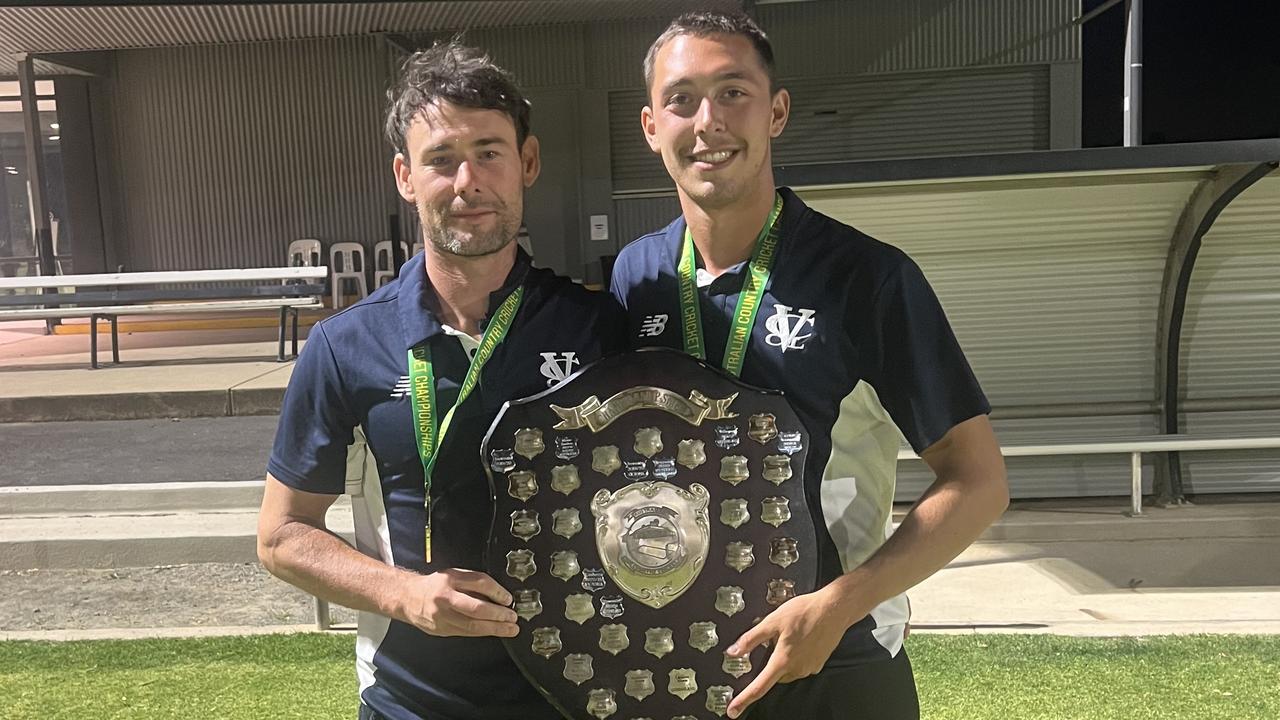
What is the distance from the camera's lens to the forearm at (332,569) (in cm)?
154

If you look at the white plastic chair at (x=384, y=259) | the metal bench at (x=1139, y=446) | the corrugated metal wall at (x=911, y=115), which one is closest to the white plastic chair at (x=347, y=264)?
the white plastic chair at (x=384, y=259)

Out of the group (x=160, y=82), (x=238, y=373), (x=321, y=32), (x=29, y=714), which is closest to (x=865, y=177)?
(x=29, y=714)

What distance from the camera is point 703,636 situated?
1.49m

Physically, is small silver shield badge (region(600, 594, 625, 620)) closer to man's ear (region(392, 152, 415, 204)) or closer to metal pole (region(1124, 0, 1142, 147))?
man's ear (region(392, 152, 415, 204))

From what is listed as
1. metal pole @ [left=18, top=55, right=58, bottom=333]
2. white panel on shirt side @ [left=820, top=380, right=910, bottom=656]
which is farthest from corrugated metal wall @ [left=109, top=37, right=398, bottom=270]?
white panel on shirt side @ [left=820, top=380, right=910, bottom=656]

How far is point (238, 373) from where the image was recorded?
33.4ft

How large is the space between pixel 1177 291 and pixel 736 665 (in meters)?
5.46

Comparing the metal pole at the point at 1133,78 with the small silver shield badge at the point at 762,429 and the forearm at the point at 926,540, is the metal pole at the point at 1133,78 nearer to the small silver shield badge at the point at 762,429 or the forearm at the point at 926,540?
the forearm at the point at 926,540

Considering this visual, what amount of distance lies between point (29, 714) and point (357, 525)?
2.72 metres

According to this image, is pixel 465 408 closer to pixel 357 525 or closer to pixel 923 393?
pixel 357 525

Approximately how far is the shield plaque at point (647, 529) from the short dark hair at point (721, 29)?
1.67 feet

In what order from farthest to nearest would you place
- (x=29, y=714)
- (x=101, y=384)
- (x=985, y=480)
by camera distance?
(x=101, y=384) < (x=29, y=714) < (x=985, y=480)

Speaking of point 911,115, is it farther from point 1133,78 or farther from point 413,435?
point 413,435

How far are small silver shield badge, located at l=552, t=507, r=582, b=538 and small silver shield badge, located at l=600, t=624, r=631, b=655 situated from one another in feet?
0.46
